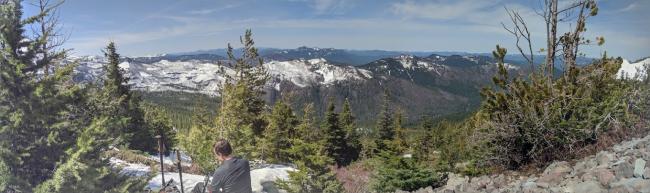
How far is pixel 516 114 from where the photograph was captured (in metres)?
11.9

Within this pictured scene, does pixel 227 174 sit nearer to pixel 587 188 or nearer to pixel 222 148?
pixel 222 148

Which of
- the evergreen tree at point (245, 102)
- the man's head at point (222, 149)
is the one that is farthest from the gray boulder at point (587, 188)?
the evergreen tree at point (245, 102)

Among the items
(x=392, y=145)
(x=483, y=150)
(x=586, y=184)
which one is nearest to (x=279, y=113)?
(x=392, y=145)

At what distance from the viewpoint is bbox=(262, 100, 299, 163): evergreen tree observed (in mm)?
30328

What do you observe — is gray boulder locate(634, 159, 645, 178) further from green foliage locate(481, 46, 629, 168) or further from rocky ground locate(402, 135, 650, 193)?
green foliage locate(481, 46, 629, 168)

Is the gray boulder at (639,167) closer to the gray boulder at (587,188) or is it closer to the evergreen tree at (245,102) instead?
the gray boulder at (587,188)

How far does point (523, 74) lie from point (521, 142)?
101 inches

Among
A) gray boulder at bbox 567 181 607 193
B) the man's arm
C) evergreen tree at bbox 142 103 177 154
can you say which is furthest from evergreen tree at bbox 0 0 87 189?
evergreen tree at bbox 142 103 177 154

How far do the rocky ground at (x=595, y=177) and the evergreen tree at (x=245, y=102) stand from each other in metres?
12.8

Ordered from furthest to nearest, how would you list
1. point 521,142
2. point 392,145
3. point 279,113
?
1. point 279,113
2. point 392,145
3. point 521,142

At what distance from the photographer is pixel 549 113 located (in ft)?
38.1

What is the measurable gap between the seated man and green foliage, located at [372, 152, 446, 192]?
6.56 meters

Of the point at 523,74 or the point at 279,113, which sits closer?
the point at 523,74

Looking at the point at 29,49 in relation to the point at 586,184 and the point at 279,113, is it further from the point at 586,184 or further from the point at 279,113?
the point at 279,113
